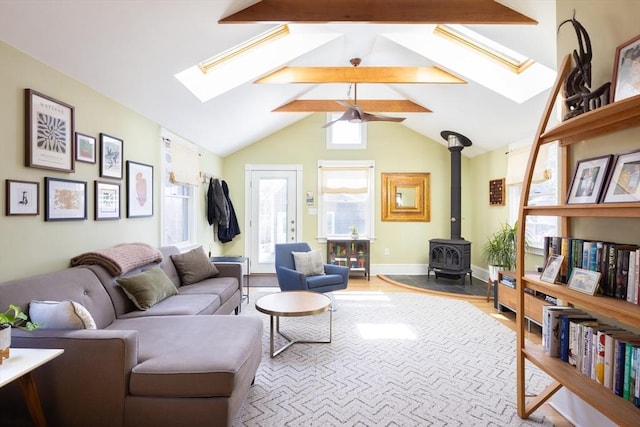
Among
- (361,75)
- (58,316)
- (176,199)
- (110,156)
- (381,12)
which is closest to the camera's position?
(58,316)

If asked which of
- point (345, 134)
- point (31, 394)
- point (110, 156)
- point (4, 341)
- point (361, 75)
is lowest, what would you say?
point (31, 394)

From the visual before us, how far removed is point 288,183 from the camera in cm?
606

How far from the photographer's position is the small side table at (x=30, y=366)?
1352 millimetres

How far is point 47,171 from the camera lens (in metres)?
2.24

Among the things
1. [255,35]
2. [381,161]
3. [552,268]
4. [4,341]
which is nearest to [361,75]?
[255,35]

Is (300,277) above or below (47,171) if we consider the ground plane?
below

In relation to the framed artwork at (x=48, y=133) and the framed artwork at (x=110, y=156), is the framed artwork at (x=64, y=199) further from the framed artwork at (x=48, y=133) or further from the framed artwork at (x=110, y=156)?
the framed artwork at (x=110, y=156)

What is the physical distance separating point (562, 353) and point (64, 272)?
3123 millimetres

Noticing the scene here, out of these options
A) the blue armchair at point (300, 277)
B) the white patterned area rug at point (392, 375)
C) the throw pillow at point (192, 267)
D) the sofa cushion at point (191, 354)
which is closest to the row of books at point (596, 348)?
the white patterned area rug at point (392, 375)

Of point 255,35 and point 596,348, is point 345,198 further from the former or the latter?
point 596,348

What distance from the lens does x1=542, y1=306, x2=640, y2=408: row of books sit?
1.41m

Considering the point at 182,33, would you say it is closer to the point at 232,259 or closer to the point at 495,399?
the point at 232,259

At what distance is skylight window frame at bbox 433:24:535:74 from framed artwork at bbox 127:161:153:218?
344cm

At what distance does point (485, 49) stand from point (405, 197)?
3.00 metres
